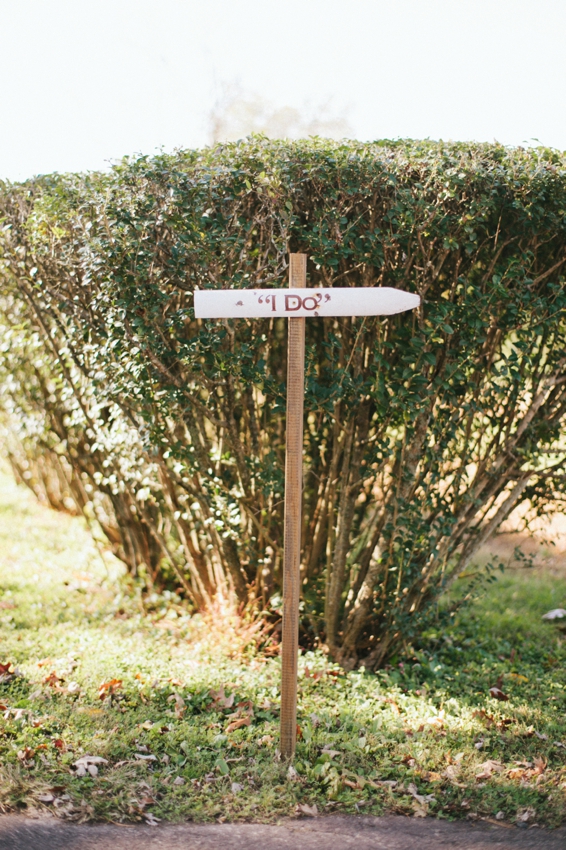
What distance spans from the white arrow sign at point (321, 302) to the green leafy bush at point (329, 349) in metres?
0.67

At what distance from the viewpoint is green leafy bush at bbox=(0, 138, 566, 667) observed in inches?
156

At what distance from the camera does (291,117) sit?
1939 cm

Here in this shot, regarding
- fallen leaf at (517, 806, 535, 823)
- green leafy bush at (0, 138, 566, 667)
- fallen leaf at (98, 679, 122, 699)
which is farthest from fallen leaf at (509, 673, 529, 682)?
fallen leaf at (98, 679, 122, 699)

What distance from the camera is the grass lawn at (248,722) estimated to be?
3289 millimetres

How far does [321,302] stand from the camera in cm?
336

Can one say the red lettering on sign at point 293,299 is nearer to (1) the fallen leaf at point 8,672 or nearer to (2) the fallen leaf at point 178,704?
(2) the fallen leaf at point 178,704

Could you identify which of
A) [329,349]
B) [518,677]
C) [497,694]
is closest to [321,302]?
[329,349]

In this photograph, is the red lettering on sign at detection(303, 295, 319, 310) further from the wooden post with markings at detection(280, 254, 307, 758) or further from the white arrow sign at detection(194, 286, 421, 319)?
the wooden post with markings at detection(280, 254, 307, 758)

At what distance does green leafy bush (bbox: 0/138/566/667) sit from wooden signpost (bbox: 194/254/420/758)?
0.66 meters

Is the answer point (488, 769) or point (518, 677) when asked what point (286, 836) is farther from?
point (518, 677)

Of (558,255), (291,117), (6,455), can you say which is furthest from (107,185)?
(291,117)

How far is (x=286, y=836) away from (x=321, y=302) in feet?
7.91

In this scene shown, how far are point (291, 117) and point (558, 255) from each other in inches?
670

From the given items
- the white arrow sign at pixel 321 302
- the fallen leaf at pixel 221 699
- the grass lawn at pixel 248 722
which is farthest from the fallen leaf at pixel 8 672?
the white arrow sign at pixel 321 302
